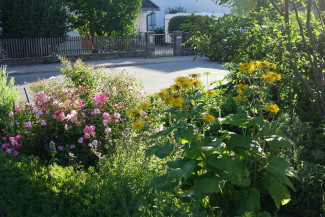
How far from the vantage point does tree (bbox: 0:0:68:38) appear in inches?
686

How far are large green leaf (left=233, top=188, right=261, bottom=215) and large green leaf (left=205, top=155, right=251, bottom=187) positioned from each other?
0.46 ft

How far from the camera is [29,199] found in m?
3.39

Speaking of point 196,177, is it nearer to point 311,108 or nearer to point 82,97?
point 82,97

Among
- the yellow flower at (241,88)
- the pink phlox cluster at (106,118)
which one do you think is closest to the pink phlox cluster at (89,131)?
the pink phlox cluster at (106,118)

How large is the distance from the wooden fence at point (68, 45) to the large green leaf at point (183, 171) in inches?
648

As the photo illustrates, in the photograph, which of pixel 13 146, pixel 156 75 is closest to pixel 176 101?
pixel 13 146

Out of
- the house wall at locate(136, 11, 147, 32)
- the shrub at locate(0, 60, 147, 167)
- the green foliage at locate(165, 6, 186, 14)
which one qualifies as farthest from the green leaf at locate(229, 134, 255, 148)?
the green foliage at locate(165, 6, 186, 14)

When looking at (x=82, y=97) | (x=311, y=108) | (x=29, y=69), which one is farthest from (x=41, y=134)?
(x=29, y=69)

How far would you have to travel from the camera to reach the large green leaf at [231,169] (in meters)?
2.84

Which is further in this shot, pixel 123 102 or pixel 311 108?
pixel 311 108

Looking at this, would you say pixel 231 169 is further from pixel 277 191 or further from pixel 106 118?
pixel 106 118

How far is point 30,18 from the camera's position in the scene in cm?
1766

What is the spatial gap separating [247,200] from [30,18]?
16.8m

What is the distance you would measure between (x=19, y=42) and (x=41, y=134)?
47.0 ft
